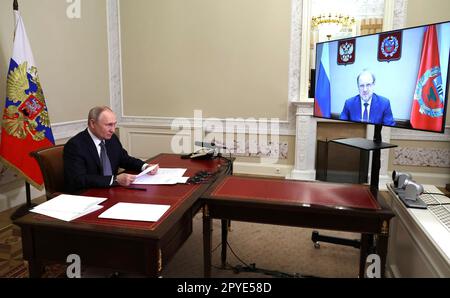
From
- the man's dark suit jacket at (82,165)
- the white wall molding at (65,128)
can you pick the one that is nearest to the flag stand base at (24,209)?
the white wall molding at (65,128)

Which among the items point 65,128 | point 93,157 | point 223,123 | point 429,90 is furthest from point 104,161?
point 223,123

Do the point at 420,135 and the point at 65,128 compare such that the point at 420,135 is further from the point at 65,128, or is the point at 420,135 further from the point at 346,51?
the point at 65,128

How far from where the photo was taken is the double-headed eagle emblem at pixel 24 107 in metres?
3.25

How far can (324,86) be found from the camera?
2531 millimetres

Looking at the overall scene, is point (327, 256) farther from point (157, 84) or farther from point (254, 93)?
point (157, 84)

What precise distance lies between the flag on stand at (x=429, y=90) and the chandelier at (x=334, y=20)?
3040 millimetres

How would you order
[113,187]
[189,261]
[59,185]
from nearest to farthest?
1. [113,187]
2. [59,185]
3. [189,261]

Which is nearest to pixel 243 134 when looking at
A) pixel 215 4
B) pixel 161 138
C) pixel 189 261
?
pixel 161 138

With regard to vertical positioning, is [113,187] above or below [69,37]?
below

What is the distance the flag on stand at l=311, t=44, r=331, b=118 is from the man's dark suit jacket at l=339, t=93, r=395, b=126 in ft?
0.60

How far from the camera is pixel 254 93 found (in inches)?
193

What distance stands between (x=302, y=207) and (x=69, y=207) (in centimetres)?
112

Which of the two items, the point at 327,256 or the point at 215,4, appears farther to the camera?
the point at 215,4
